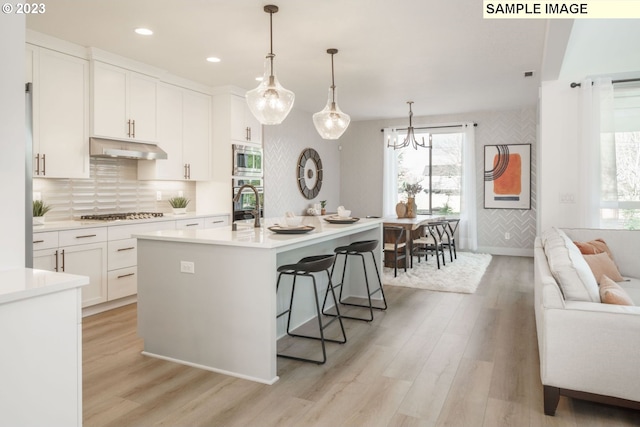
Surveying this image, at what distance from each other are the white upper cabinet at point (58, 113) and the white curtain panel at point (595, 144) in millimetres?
5010

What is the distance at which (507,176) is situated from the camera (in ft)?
25.4

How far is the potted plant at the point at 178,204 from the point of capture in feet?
18.2

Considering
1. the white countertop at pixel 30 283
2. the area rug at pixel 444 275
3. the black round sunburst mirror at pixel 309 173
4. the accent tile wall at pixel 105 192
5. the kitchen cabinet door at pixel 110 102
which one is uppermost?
the kitchen cabinet door at pixel 110 102

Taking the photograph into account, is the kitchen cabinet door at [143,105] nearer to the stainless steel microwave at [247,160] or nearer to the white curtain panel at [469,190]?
the stainless steel microwave at [247,160]

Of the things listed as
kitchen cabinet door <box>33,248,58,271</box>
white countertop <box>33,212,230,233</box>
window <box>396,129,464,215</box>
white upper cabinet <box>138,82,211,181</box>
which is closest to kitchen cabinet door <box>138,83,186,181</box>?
white upper cabinet <box>138,82,211,181</box>

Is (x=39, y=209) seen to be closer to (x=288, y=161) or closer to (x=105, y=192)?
(x=105, y=192)

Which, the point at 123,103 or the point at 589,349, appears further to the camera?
the point at 123,103

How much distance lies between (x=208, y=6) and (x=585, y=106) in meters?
3.75

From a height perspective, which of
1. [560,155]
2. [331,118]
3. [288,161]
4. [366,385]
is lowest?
[366,385]

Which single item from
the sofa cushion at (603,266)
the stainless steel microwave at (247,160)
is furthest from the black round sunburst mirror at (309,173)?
the sofa cushion at (603,266)

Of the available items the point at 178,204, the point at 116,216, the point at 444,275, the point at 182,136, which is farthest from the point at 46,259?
the point at 444,275

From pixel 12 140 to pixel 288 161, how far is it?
5.77 meters

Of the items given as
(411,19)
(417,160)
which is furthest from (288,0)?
(417,160)

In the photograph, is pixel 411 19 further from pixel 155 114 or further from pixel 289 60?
pixel 155 114
